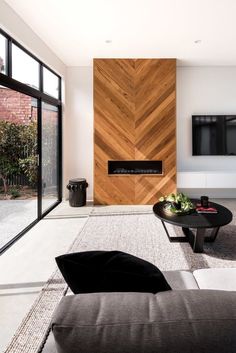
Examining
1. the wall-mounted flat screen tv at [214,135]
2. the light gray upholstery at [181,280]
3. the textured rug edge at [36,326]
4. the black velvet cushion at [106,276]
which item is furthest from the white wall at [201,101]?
the black velvet cushion at [106,276]

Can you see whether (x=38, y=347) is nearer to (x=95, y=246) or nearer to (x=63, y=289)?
(x=63, y=289)

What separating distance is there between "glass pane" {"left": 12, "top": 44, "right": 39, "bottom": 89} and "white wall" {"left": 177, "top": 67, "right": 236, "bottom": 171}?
2.99 m

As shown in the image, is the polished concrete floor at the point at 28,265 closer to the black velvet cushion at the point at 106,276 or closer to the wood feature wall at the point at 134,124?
the black velvet cushion at the point at 106,276

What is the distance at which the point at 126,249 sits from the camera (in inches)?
122

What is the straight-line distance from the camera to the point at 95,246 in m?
3.18

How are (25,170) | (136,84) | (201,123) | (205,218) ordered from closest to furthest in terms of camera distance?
(205,218) < (25,170) < (136,84) < (201,123)

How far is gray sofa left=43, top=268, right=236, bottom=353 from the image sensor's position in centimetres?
72

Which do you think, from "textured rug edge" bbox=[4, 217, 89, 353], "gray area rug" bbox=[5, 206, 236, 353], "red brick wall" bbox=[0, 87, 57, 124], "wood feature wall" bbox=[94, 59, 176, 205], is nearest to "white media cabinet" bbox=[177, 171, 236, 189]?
"wood feature wall" bbox=[94, 59, 176, 205]

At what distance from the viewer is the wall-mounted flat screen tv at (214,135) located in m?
5.55

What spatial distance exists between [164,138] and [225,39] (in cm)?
194

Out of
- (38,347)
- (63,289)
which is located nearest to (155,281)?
(38,347)

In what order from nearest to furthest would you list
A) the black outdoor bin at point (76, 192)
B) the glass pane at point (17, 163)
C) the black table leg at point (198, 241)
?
the black table leg at point (198, 241), the glass pane at point (17, 163), the black outdoor bin at point (76, 192)

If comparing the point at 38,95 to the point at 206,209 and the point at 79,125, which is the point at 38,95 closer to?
the point at 79,125

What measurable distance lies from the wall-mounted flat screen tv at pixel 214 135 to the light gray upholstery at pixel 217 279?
4199 millimetres
